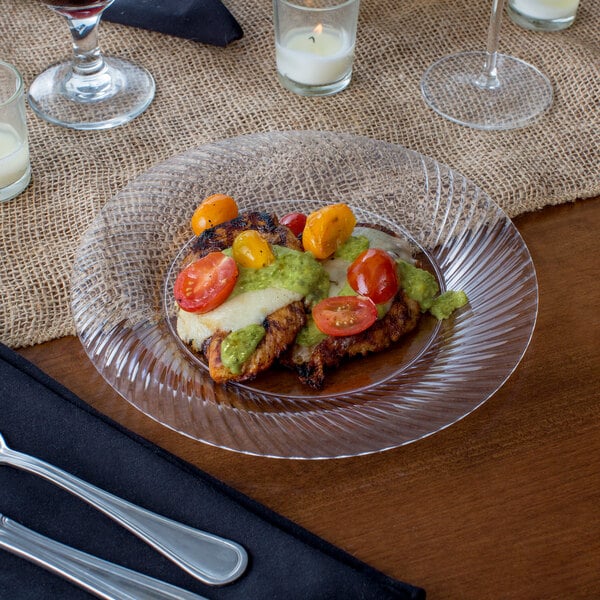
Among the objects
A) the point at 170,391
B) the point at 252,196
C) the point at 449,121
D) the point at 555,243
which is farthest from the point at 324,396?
the point at 449,121

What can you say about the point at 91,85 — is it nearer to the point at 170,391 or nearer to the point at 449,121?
the point at 449,121

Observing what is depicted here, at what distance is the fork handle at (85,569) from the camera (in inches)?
48.1

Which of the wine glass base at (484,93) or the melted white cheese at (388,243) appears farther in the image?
the wine glass base at (484,93)

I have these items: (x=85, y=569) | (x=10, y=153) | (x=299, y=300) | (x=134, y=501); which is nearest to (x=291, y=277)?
(x=299, y=300)

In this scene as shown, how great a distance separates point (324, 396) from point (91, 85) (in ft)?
4.40

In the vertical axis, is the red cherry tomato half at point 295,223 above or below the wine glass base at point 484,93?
above

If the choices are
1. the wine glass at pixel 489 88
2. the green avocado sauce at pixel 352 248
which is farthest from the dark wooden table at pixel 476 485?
the wine glass at pixel 489 88

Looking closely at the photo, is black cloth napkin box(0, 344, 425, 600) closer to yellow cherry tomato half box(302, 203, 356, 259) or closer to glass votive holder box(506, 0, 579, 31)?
yellow cherry tomato half box(302, 203, 356, 259)

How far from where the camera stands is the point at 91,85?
7.78 ft

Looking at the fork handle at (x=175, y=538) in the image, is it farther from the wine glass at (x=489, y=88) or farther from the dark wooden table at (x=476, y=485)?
the wine glass at (x=489, y=88)

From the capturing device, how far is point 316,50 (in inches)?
90.6

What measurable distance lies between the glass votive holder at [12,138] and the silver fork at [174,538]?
90 cm

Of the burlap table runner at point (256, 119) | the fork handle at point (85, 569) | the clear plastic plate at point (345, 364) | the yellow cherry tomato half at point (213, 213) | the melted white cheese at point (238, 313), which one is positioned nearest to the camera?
the fork handle at point (85, 569)

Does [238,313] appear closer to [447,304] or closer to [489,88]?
[447,304]
